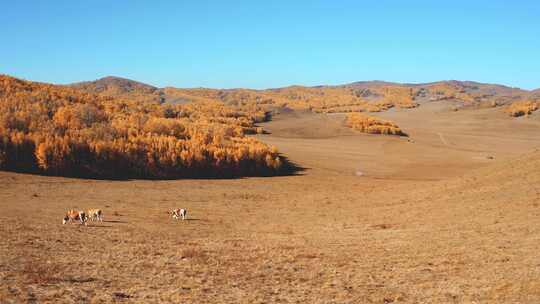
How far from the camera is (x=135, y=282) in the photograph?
13.7m

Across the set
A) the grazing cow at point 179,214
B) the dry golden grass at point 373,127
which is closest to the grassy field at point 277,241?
the grazing cow at point 179,214

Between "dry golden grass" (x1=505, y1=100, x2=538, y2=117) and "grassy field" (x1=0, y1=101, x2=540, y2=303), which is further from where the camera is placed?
"dry golden grass" (x1=505, y1=100, x2=538, y2=117)

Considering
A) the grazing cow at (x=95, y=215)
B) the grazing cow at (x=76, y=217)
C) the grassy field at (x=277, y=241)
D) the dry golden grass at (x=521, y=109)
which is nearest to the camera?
the grassy field at (x=277, y=241)

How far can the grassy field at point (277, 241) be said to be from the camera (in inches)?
513

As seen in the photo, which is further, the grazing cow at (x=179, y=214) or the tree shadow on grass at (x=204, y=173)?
the tree shadow on grass at (x=204, y=173)

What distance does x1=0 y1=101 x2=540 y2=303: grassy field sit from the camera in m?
13.0

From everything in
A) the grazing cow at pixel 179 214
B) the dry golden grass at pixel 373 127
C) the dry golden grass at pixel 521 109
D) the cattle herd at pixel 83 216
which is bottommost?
the grazing cow at pixel 179 214

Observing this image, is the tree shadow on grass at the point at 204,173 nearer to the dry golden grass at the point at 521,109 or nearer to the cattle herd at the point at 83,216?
the cattle herd at the point at 83,216

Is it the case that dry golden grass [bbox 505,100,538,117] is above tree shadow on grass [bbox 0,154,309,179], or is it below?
above

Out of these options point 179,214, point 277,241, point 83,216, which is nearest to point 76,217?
point 83,216

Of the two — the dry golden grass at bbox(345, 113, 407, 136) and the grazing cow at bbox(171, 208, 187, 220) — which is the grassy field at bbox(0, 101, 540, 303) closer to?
the grazing cow at bbox(171, 208, 187, 220)

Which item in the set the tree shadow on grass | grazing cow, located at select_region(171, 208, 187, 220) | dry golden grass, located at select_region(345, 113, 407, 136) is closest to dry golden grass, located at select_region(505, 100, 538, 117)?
dry golden grass, located at select_region(345, 113, 407, 136)

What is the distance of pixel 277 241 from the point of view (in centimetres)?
2017

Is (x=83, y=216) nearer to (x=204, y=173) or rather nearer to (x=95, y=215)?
(x=95, y=215)
